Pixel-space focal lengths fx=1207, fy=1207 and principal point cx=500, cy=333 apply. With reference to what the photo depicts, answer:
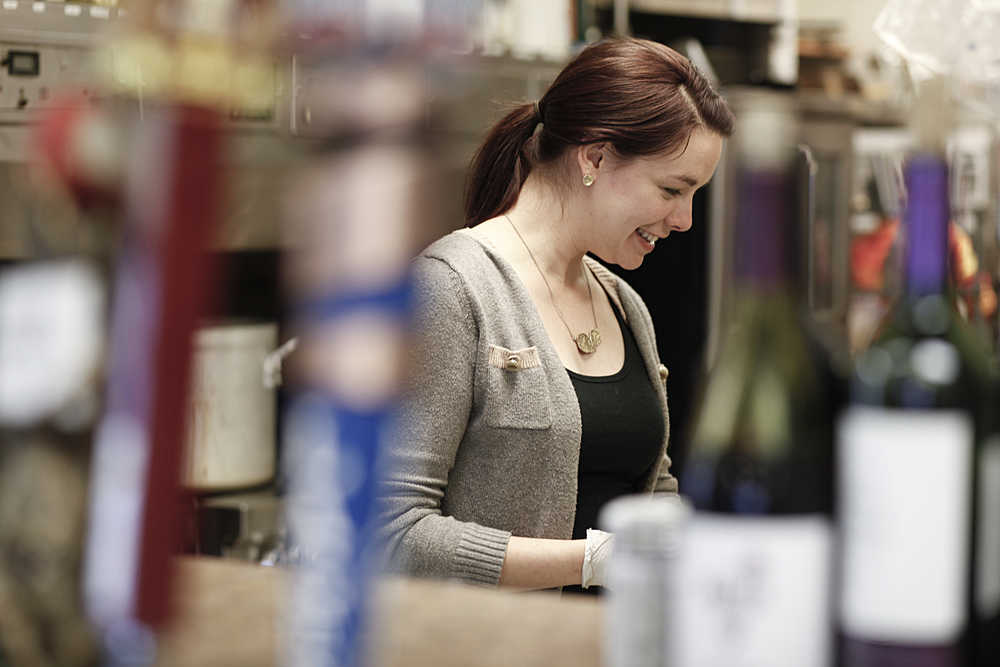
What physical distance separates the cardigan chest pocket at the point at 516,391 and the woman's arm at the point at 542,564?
0.18m

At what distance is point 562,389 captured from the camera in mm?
1859

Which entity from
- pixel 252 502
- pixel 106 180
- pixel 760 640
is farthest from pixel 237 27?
pixel 252 502

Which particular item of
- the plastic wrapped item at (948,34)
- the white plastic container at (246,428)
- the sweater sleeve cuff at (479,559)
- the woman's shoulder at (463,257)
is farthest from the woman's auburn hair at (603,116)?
the sweater sleeve cuff at (479,559)

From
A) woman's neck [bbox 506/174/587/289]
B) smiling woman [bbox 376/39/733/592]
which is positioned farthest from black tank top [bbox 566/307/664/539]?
woman's neck [bbox 506/174/587/289]

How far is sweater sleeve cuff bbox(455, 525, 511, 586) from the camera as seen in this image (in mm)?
1665

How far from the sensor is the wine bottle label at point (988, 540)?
24.0 inches

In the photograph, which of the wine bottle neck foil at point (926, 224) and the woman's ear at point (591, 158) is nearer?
the wine bottle neck foil at point (926, 224)

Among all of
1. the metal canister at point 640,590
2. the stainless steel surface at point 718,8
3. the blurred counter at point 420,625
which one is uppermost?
the stainless steel surface at point 718,8

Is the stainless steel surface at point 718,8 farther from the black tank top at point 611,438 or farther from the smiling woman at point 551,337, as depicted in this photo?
the black tank top at point 611,438

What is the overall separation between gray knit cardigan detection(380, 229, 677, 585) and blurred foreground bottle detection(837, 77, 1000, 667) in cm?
109

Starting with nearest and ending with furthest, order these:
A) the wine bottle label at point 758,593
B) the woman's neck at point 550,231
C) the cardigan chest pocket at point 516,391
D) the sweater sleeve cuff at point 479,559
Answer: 1. the wine bottle label at point 758,593
2. the sweater sleeve cuff at point 479,559
3. the cardigan chest pocket at point 516,391
4. the woman's neck at point 550,231

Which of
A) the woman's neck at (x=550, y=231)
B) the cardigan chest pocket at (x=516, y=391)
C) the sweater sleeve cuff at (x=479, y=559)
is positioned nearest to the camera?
the sweater sleeve cuff at (x=479, y=559)

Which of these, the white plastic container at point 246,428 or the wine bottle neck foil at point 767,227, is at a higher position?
the wine bottle neck foil at point 767,227

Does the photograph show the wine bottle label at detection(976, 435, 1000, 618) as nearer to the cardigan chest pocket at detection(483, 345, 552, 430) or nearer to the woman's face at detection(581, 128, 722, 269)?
the cardigan chest pocket at detection(483, 345, 552, 430)
